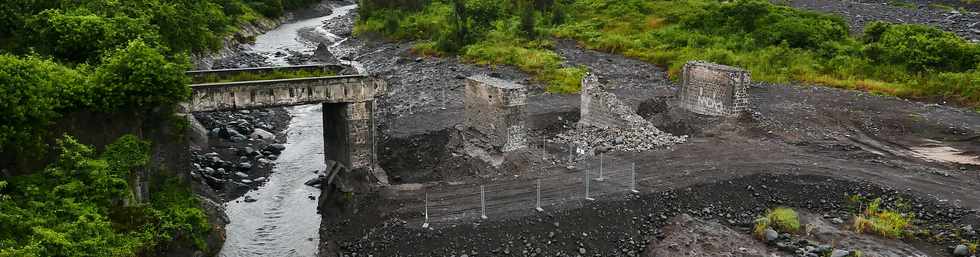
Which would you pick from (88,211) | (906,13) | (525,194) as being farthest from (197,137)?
(906,13)

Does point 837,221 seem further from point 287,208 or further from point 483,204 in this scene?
point 287,208

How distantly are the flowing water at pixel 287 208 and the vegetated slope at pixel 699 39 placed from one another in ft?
51.7

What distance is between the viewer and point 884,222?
28.2m

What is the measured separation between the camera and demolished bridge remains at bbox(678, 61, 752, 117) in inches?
1513

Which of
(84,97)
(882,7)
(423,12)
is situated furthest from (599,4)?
(84,97)

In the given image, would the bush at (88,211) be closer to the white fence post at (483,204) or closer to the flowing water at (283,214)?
the flowing water at (283,214)

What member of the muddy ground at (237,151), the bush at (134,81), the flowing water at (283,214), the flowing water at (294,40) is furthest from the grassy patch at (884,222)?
the flowing water at (294,40)

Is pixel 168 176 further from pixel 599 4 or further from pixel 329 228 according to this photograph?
pixel 599 4

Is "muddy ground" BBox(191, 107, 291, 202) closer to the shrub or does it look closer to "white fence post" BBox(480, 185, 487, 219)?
"white fence post" BBox(480, 185, 487, 219)

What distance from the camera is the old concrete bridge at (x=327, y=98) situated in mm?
30094

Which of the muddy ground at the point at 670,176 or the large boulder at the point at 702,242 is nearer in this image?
the large boulder at the point at 702,242

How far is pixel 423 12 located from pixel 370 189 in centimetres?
5063

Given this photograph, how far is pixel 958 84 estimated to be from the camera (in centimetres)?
4569

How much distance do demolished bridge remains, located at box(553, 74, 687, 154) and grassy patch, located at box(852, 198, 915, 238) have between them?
9.27 meters
